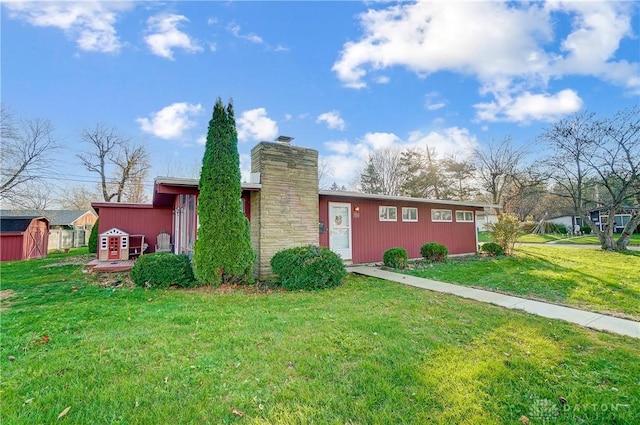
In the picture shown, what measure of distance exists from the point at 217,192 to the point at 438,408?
557cm

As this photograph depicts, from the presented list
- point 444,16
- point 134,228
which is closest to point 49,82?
point 134,228

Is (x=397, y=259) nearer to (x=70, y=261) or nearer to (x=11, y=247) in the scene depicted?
(x=70, y=261)

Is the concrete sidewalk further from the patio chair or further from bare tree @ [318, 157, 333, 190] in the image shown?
bare tree @ [318, 157, 333, 190]

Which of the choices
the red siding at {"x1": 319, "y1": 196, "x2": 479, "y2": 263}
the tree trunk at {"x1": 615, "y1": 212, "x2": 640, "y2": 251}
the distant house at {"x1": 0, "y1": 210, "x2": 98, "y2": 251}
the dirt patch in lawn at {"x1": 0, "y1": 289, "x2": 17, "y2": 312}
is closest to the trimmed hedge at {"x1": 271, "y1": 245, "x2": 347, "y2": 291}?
the red siding at {"x1": 319, "y1": 196, "x2": 479, "y2": 263}

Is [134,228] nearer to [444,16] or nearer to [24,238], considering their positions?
[24,238]

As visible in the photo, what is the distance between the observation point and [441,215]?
13016 mm

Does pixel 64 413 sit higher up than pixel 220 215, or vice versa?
pixel 220 215

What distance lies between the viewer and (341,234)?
10.1 meters

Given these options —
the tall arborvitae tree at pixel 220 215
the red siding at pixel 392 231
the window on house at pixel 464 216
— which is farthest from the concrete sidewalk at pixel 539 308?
the window on house at pixel 464 216

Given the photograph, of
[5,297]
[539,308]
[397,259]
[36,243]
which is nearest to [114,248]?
[5,297]

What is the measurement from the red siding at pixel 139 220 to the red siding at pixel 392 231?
8.25 m

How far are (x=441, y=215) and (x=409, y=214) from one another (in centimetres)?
207

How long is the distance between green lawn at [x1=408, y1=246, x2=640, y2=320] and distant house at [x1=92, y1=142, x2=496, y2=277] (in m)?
2.32

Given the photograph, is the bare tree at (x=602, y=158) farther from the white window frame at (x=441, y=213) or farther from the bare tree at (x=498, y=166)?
the white window frame at (x=441, y=213)
